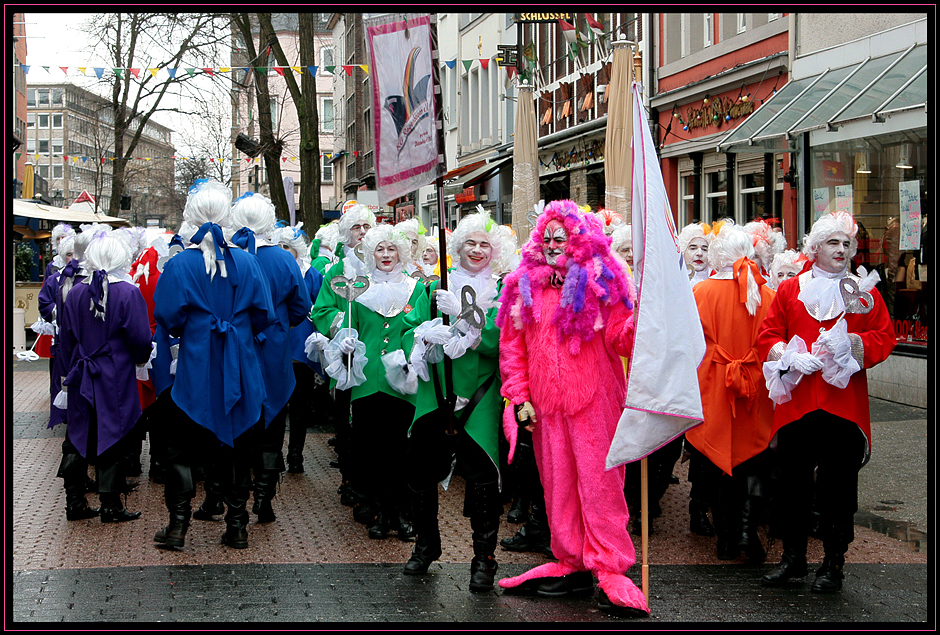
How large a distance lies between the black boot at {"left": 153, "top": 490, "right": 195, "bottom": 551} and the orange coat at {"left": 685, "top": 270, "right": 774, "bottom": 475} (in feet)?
9.80

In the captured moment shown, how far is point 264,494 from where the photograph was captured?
6.55 meters

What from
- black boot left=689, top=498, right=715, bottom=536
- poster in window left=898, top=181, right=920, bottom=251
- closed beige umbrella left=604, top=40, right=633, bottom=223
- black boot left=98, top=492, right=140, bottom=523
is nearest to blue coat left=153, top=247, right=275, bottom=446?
black boot left=98, top=492, right=140, bottom=523

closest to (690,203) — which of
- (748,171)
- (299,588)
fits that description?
(748,171)

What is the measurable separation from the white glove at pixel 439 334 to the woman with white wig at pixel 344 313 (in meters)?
1.03

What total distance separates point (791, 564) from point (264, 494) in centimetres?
328

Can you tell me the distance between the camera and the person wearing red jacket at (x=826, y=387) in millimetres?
5035

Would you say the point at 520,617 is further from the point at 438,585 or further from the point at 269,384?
the point at 269,384

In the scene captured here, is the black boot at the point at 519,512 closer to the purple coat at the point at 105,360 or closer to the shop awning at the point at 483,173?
the purple coat at the point at 105,360

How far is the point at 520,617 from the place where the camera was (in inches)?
184

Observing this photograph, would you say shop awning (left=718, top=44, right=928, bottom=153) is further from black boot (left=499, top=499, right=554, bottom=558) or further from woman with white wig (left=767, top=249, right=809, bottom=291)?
black boot (left=499, top=499, right=554, bottom=558)

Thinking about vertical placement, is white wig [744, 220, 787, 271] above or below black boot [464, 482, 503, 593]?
above

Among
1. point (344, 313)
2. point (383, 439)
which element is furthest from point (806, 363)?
point (344, 313)

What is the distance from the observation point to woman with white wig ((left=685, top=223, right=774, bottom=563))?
566 cm
